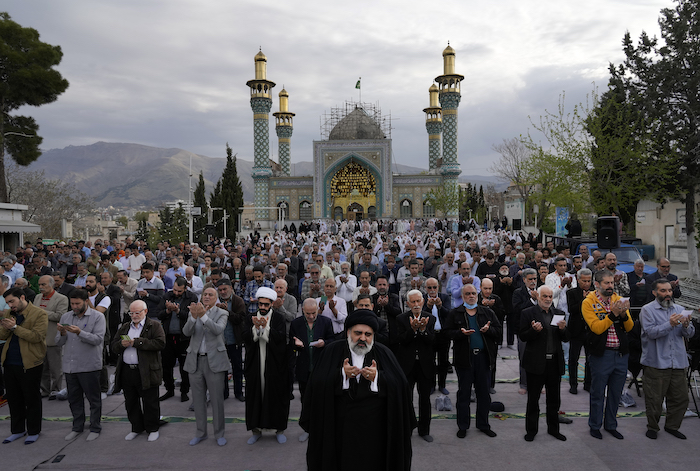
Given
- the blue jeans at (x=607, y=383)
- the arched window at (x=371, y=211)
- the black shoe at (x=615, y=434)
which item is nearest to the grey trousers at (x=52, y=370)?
the blue jeans at (x=607, y=383)

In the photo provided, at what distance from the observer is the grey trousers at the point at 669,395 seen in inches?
208

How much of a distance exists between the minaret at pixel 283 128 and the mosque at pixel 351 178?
3.67 meters

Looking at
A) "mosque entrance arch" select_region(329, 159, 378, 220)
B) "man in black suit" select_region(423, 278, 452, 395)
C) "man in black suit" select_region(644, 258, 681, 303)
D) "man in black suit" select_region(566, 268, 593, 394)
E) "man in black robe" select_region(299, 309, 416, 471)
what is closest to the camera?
"man in black robe" select_region(299, 309, 416, 471)

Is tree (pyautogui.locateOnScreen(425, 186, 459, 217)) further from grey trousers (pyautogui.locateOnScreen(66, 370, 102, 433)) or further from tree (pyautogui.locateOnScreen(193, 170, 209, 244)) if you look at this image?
grey trousers (pyautogui.locateOnScreen(66, 370, 102, 433))

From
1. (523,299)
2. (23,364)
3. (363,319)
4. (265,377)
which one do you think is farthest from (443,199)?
(363,319)

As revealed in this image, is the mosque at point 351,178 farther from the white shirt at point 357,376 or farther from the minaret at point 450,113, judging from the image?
the white shirt at point 357,376

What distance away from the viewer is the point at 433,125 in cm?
5219

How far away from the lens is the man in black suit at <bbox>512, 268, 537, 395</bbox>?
678 centimetres

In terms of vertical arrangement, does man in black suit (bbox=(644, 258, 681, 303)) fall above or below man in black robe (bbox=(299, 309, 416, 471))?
above

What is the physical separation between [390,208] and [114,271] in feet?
120

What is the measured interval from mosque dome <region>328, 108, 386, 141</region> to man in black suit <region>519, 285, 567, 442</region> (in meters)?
46.2

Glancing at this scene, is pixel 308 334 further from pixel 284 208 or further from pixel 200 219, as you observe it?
pixel 284 208

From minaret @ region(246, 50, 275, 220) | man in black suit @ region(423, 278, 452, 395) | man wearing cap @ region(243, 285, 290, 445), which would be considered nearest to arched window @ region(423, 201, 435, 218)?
minaret @ region(246, 50, 275, 220)

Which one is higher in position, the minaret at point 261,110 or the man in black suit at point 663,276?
the minaret at point 261,110
